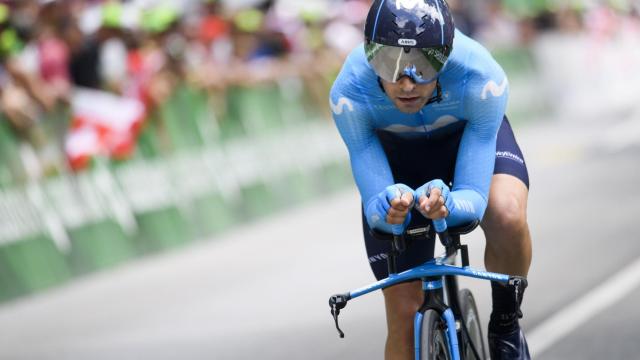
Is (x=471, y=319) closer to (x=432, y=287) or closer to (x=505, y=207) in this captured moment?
(x=505, y=207)

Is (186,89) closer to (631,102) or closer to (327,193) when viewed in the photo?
(327,193)

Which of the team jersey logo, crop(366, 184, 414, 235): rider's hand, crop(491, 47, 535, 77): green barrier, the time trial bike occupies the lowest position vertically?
crop(491, 47, 535, 77): green barrier

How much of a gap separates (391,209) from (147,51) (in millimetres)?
9089

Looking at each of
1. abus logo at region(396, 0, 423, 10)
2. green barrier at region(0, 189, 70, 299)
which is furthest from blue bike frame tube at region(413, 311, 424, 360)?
green barrier at region(0, 189, 70, 299)

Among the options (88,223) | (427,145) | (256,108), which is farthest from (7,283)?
(427,145)

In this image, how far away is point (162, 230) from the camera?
519 inches

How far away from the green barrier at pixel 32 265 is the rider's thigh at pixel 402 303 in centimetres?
629

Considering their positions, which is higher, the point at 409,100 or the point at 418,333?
the point at 409,100

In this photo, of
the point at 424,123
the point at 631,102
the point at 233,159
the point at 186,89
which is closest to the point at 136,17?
the point at 186,89

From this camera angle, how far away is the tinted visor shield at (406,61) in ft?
16.3

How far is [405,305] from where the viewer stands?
5.48 m

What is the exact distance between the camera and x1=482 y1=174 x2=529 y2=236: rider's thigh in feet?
18.3

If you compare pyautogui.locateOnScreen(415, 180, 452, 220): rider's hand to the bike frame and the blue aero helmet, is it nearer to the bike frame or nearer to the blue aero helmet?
the bike frame

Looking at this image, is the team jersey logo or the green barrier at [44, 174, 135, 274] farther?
the green barrier at [44, 174, 135, 274]
